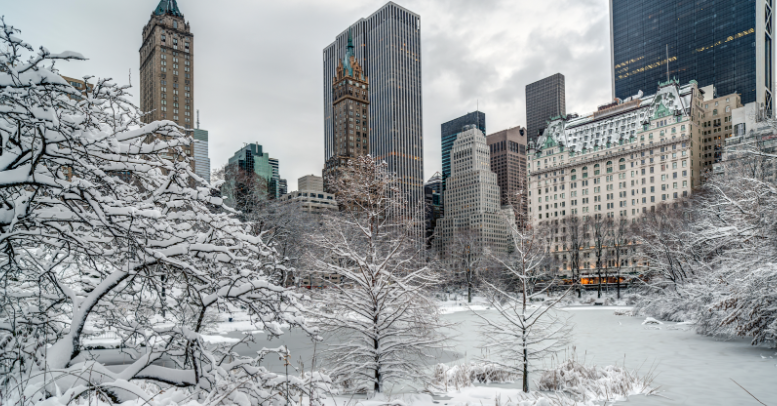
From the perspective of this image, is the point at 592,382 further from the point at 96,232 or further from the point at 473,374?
the point at 96,232

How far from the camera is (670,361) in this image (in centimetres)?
1656

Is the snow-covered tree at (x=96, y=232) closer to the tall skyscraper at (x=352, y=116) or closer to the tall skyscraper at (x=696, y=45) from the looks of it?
the tall skyscraper at (x=696, y=45)

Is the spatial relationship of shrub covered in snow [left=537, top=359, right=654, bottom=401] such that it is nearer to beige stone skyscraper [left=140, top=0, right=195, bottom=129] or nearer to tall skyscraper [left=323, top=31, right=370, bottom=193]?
beige stone skyscraper [left=140, top=0, right=195, bottom=129]

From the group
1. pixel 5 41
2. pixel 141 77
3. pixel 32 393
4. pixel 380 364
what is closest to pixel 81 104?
pixel 5 41

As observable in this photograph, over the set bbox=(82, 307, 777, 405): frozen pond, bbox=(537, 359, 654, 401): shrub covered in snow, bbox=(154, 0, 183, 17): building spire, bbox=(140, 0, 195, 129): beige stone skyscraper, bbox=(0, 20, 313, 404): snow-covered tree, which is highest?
bbox=(154, 0, 183, 17): building spire

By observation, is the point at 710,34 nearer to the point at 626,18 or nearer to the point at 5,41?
the point at 626,18

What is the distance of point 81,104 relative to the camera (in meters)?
5.25

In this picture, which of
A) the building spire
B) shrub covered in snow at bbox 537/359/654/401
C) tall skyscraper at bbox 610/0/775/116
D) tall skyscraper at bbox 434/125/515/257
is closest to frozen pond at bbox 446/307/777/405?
shrub covered in snow at bbox 537/359/654/401

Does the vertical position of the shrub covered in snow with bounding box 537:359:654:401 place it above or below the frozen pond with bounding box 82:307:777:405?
above

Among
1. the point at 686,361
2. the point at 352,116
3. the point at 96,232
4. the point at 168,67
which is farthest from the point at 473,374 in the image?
the point at 352,116

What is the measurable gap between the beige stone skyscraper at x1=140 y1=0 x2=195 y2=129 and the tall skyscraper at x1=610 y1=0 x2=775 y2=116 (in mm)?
140470

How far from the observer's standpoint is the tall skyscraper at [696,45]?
136375 millimetres

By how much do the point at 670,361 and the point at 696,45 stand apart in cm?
16933

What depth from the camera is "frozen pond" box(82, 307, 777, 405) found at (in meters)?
11.7
